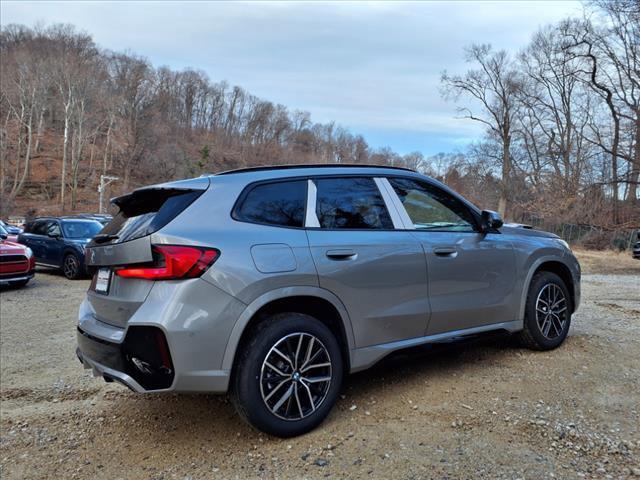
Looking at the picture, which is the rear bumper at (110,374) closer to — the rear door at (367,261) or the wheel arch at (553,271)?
the rear door at (367,261)

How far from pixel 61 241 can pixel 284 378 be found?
1170 cm

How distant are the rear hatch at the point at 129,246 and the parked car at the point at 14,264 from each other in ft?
26.2

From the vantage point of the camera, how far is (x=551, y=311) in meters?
4.37

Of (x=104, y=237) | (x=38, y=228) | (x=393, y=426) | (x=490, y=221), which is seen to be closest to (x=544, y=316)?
(x=490, y=221)

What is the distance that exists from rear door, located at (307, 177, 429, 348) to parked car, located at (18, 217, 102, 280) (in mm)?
10423

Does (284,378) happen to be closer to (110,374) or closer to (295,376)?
(295,376)

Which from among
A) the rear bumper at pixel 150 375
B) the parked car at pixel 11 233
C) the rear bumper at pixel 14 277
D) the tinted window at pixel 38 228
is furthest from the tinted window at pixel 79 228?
the rear bumper at pixel 150 375

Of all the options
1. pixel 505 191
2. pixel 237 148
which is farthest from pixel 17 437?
pixel 237 148

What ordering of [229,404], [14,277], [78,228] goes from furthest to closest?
[78,228]
[14,277]
[229,404]

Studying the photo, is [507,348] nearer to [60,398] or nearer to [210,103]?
[60,398]

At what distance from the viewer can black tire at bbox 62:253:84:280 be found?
11.9 metres

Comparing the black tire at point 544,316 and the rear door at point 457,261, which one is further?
the black tire at point 544,316

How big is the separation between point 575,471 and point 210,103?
295 ft

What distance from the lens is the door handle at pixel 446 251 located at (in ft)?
11.7
